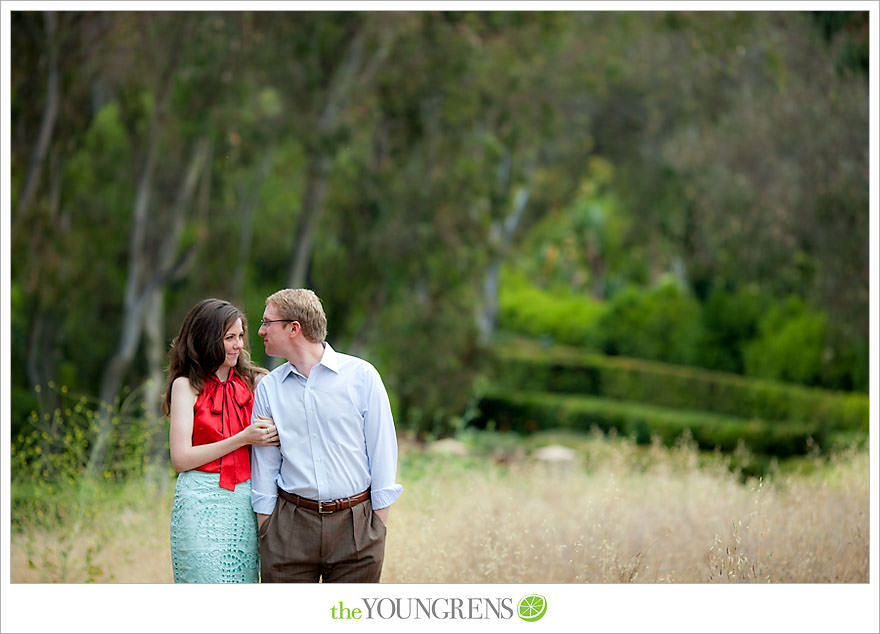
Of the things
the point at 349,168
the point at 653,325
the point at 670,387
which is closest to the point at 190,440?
the point at 349,168

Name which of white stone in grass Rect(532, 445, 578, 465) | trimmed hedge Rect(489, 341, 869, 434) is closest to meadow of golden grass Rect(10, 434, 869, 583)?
white stone in grass Rect(532, 445, 578, 465)

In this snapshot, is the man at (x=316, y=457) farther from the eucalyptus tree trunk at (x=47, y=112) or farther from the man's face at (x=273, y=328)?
the eucalyptus tree trunk at (x=47, y=112)

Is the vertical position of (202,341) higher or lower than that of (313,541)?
A: higher

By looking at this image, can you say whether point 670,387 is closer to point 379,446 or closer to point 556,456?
point 556,456

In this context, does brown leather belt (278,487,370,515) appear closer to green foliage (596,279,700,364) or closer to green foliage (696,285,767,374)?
green foliage (696,285,767,374)

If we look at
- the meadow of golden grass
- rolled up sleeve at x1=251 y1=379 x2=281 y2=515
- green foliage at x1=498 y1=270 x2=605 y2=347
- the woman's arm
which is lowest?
green foliage at x1=498 y1=270 x2=605 y2=347

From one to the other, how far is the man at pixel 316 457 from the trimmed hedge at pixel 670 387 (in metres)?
13.8

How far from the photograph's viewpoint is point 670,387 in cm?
2239

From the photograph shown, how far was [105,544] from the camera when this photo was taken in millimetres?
6258

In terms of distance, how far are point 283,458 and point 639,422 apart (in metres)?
18.2

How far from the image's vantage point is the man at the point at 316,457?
11.6 feet

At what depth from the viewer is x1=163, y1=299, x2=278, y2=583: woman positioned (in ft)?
11.6

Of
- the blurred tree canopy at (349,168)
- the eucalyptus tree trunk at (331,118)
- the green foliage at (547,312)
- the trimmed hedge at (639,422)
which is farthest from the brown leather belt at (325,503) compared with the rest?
the green foliage at (547,312)

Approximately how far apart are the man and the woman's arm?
66 mm
